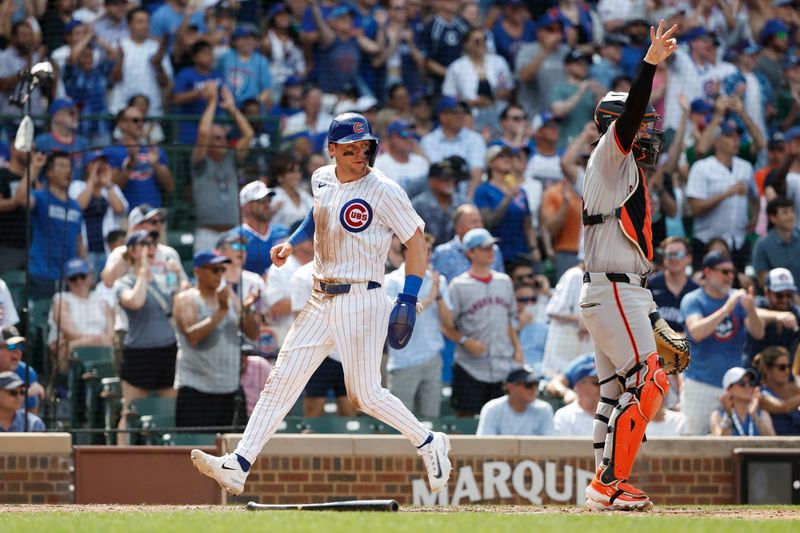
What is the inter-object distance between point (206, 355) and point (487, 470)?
7.32ft

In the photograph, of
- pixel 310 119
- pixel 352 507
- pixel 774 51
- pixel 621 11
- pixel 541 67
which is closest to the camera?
pixel 352 507

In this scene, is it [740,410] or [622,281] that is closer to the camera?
[622,281]

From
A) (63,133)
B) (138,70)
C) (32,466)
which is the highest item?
(138,70)

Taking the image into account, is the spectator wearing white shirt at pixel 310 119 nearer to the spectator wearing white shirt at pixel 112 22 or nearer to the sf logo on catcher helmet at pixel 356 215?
the spectator wearing white shirt at pixel 112 22

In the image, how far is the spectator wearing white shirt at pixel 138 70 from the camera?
1358 cm

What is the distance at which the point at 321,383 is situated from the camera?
34.6ft

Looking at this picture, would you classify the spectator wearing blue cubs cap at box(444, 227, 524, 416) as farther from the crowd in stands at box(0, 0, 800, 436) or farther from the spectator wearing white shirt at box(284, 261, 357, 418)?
the spectator wearing white shirt at box(284, 261, 357, 418)

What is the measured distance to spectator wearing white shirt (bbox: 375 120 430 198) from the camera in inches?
498

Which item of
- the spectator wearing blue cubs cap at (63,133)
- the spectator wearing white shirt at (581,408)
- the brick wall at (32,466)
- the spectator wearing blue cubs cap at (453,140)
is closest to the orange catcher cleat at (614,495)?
the spectator wearing white shirt at (581,408)

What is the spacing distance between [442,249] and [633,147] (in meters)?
4.92

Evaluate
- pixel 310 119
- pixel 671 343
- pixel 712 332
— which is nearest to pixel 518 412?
pixel 712 332

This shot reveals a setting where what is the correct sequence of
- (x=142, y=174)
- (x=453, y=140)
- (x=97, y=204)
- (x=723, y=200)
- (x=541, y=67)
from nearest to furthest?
(x=97, y=204)
(x=142, y=174)
(x=723, y=200)
(x=453, y=140)
(x=541, y=67)

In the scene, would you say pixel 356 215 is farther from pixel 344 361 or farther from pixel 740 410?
pixel 740 410

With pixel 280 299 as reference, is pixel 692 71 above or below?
above
